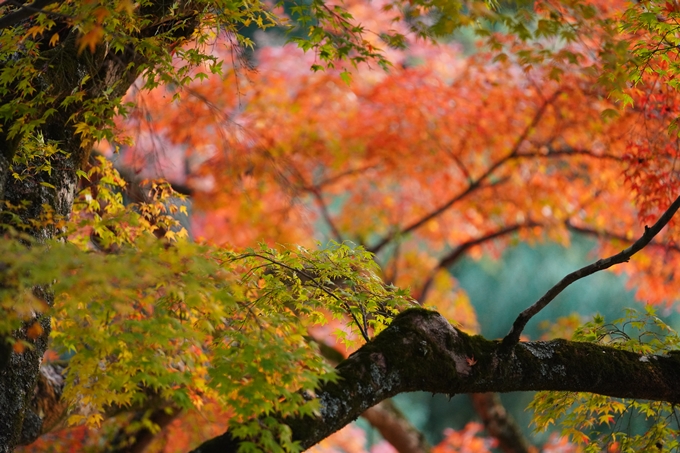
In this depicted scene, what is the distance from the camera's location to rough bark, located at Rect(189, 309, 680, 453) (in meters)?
2.86

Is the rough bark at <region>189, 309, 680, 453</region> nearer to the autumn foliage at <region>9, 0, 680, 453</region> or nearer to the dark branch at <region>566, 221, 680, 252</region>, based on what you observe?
the autumn foliage at <region>9, 0, 680, 453</region>

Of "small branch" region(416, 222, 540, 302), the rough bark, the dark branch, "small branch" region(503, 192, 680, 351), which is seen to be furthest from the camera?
the dark branch

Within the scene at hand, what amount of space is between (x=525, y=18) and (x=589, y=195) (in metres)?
6.80

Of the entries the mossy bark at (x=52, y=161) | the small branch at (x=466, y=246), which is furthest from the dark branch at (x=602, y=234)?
the mossy bark at (x=52, y=161)

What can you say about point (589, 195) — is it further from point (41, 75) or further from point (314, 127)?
point (41, 75)

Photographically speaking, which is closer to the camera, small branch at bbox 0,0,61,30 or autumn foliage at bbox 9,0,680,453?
small branch at bbox 0,0,61,30

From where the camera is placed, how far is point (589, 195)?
928 centimetres

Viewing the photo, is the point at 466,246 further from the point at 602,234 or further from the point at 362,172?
the point at 362,172

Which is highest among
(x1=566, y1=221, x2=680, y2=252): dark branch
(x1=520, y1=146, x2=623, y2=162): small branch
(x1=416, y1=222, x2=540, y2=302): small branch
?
(x1=520, y1=146, x2=623, y2=162): small branch

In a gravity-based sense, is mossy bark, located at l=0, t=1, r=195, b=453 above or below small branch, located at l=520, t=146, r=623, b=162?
below

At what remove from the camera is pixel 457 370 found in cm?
330

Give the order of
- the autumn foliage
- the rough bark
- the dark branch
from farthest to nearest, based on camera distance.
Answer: the dark branch < the autumn foliage < the rough bark

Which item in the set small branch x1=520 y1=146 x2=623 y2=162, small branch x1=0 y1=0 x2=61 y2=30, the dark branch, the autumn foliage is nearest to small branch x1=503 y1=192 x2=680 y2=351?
the autumn foliage

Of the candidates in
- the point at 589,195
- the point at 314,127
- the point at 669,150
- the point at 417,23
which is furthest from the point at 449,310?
the point at 417,23
